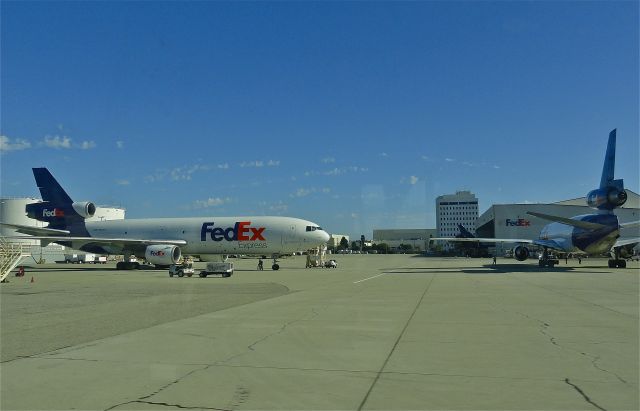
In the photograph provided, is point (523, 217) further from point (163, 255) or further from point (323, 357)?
point (323, 357)

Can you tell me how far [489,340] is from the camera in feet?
32.7

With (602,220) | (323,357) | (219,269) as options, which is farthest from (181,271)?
(602,220)

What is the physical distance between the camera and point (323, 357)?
27.8 ft

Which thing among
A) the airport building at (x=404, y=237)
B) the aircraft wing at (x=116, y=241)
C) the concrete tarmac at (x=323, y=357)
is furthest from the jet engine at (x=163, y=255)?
the airport building at (x=404, y=237)

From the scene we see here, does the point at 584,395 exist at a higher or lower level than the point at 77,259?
higher

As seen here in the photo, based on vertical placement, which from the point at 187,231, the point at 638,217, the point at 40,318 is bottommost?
the point at 40,318

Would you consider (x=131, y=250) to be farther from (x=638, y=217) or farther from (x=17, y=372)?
(x=638, y=217)

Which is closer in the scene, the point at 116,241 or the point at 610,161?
the point at 610,161

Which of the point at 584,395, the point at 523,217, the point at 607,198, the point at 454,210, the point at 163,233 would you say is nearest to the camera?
the point at 584,395

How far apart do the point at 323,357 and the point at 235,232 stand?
3838 cm

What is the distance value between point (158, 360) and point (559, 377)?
616 cm

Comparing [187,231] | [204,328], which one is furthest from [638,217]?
[204,328]

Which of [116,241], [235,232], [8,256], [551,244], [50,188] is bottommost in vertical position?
[8,256]

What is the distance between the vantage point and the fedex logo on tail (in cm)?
4529
